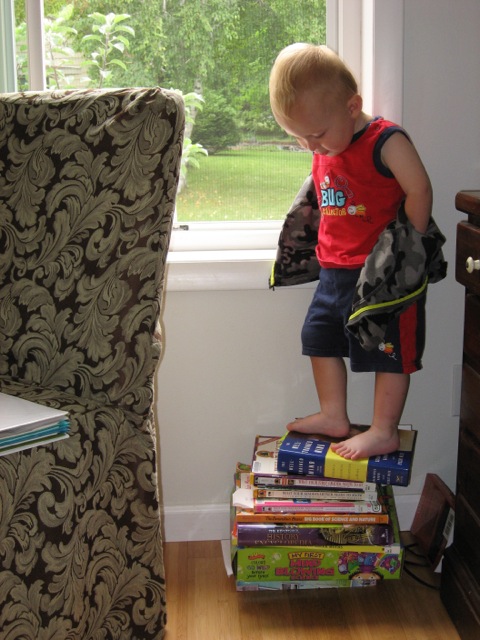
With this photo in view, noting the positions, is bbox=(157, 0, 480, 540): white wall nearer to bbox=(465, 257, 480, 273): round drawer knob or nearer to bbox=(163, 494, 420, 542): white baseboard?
bbox=(163, 494, 420, 542): white baseboard

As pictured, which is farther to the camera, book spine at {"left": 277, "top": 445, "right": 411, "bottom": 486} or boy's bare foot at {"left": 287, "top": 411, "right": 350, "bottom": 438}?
boy's bare foot at {"left": 287, "top": 411, "right": 350, "bottom": 438}

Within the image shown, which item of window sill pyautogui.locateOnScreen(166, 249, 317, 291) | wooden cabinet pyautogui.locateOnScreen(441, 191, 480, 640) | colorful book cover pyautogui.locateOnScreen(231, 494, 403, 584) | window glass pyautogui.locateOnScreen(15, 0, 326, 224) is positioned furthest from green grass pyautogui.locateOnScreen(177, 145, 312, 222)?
colorful book cover pyautogui.locateOnScreen(231, 494, 403, 584)

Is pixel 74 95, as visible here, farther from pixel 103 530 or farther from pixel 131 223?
pixel 103 530

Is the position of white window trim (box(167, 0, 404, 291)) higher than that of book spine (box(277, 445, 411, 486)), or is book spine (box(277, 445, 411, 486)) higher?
white window trim (box(167, 0, 404, 291))

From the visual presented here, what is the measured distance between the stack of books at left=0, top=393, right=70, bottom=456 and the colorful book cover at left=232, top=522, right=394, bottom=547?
0.53 m

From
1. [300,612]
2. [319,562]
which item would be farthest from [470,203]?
[300,612]

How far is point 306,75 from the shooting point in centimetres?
156

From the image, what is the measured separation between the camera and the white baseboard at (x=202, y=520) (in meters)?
2.04

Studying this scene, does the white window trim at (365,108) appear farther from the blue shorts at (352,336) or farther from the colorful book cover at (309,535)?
the colorful book cover at (309,535)

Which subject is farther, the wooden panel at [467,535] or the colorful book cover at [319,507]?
the colorful book cover at [319,507]

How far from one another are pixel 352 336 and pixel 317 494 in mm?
342

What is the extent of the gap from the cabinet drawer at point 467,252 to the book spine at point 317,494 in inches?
19.6

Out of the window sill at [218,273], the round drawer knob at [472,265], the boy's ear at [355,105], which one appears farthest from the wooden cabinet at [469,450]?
the window sill at [218,273]

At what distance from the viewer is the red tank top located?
165 centimetres
